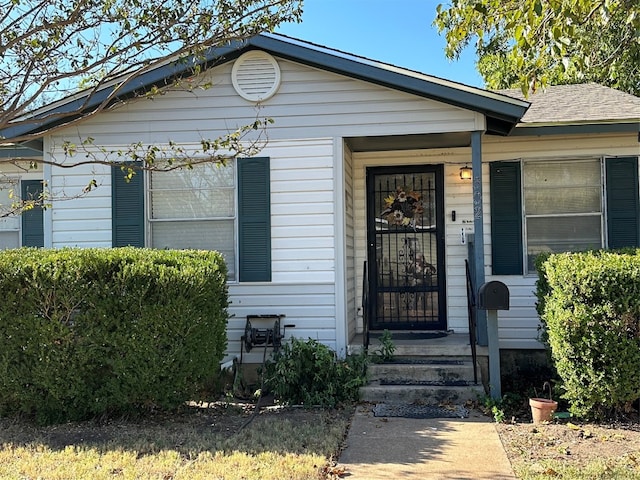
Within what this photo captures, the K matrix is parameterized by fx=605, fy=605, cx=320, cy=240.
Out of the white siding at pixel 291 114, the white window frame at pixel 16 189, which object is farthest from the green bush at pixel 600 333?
the white window frame at pixel 16 189

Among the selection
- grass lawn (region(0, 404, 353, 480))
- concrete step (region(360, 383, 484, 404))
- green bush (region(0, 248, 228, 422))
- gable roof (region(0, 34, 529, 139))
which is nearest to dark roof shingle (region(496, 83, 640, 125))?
gable roof (region(0, 34, 529, 139))

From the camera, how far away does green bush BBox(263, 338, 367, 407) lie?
605cm

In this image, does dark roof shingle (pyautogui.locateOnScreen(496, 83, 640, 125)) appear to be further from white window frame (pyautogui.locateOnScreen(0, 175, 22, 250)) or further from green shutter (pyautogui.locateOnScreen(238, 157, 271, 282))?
white window frame (pyautogui.locateOnScreen(0, 175, 22, 250))

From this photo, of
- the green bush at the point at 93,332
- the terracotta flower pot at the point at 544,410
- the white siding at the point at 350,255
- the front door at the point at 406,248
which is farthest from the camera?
the front door at the point at 406,248

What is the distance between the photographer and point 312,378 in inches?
244

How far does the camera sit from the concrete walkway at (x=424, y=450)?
414 cm

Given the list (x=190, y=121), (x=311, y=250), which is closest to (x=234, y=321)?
(x=311, y=250)

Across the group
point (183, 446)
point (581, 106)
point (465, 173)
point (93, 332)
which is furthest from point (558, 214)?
point (93, 332)

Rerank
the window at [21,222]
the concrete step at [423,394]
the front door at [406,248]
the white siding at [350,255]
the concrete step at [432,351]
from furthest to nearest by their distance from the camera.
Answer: the window at [21,222]
the front door at [406,248]
the white siding at [350,255]
the concrete step at [432,351]
the concrete step at [423,394]

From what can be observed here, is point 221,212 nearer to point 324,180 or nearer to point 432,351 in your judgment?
point 324,180

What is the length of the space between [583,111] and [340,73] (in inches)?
121

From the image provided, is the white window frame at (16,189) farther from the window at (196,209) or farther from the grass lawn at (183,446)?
the grass lawn at (183,446)

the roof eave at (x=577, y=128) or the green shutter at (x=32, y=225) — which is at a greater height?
the roof eave at (x=577, y=128)

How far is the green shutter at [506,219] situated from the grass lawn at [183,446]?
9.52 ft
